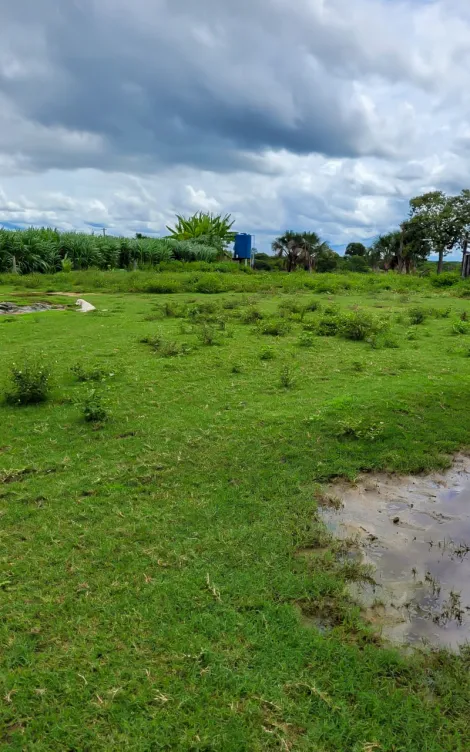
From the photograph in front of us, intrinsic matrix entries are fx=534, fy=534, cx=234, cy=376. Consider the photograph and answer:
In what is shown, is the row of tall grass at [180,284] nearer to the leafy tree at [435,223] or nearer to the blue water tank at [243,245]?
the blue water tank at [243,245]

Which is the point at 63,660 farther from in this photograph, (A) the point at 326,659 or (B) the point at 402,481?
(B) the point at 402,481

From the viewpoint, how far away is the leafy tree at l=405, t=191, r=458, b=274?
170 feet

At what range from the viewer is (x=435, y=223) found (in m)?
52.3

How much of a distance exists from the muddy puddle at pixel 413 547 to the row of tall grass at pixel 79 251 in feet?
87.3

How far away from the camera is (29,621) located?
9.86ft

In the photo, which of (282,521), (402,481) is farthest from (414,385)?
(282,521)

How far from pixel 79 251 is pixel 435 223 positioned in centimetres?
3656

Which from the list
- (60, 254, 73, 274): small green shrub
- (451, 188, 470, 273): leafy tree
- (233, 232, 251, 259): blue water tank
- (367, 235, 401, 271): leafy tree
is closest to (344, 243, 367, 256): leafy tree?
(367, 235, 401, 271): leafy tree

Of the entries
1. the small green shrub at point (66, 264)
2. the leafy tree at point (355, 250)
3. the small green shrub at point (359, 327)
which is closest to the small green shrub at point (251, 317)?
the small green shrub at point (359, 327)

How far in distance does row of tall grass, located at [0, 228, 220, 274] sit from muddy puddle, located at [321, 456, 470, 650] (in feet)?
87.3

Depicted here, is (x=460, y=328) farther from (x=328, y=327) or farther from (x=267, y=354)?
(x=267, y=354)

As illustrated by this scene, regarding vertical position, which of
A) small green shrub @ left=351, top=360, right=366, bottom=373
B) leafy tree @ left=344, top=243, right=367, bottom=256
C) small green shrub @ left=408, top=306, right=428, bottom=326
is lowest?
small green shrub @ left=351, top=360, right=366, bottom=373

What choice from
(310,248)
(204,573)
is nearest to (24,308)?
(204,573)

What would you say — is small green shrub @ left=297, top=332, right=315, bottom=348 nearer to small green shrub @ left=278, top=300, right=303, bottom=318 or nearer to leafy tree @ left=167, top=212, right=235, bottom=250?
small green shrub @ left=278, top=300, right=303, bottom=318
